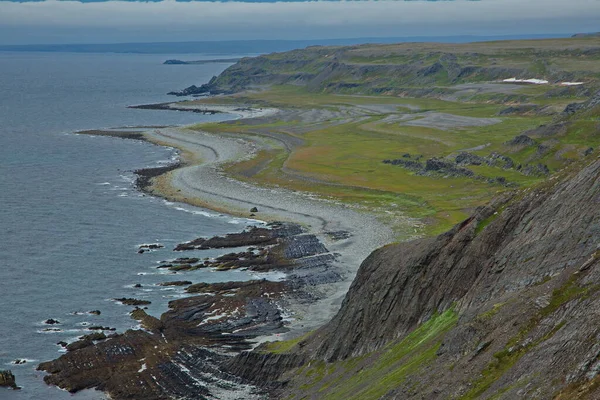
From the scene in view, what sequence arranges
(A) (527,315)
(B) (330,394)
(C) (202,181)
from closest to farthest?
(A) (527,315)
(B) (330,394)
(C) (202,181)

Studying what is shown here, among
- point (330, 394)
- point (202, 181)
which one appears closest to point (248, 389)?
point (330, 394)

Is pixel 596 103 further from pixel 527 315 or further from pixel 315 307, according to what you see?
pixel 527 315

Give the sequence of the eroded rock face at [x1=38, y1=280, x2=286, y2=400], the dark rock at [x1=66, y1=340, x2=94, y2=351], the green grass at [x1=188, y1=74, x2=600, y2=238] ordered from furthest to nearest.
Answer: the green grass at [x1=188, y1=74, x2=600, y2=238]
the dark rock at [x1=66, y1=340, x2=94, y2=351]
the eroded rock face at [x1=38, y1=280, x2=286, y2=400]

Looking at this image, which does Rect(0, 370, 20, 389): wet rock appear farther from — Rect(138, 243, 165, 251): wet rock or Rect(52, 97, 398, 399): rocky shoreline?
Rect(138, 243, 165, 251): wet rock

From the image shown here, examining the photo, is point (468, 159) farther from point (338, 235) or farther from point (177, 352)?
point (177, 352)

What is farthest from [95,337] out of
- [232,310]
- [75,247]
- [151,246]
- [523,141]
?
[523,141]

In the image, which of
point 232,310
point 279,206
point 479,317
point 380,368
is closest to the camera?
point 479,317

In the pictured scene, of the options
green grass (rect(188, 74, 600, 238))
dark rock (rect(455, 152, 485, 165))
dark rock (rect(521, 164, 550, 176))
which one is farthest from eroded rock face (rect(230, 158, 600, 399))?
dark rock (rect(455, 152, 485, 165))

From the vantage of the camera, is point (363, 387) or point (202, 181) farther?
point (202, 181)
